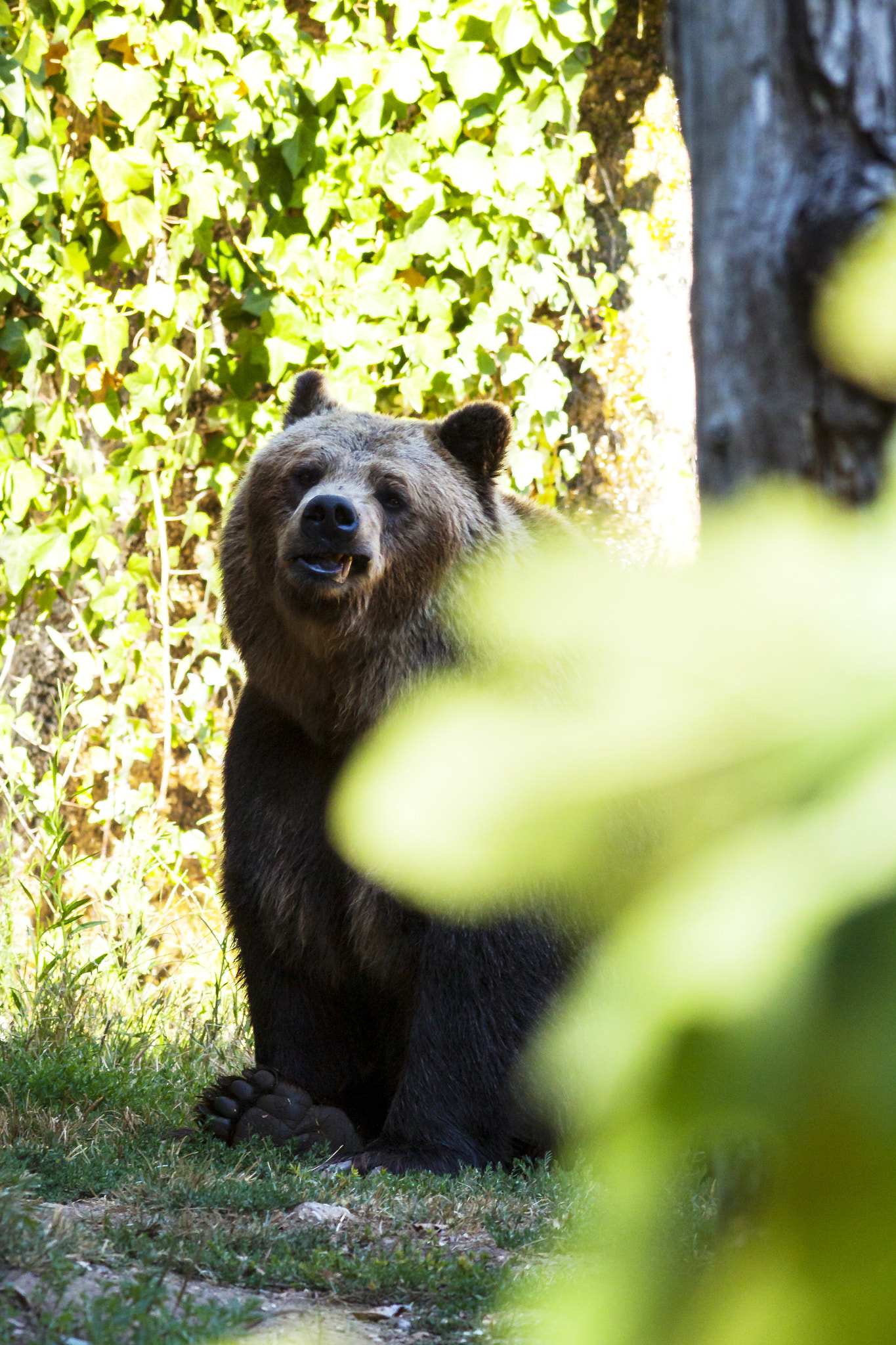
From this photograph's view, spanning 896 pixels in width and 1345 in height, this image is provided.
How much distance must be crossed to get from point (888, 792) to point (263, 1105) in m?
2.59

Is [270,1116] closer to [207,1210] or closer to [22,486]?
[207,1210]

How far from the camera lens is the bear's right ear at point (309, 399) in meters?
3.89

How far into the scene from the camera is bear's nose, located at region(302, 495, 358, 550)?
10.6 ft

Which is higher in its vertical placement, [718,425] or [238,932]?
[718,425]

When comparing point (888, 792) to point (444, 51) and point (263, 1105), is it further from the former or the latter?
point (444, 51)

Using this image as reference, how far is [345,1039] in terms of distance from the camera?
→ 3.45 meters

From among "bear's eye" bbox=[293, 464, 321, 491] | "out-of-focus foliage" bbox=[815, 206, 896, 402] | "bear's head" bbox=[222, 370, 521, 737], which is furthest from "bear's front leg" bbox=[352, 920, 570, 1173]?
"out-of-focus foliage" bbox=[815, 206, 896, 402]

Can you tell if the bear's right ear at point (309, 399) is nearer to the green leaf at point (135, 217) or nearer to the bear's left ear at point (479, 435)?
the bear's left ear at point (479, 435)

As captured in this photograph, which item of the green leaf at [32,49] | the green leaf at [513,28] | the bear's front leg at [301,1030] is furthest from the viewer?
the green leaf at [513,28]

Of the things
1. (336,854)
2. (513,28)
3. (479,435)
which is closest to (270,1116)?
(336,854)

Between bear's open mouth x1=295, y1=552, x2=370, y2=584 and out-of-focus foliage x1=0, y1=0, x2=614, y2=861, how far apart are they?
2.01 meters

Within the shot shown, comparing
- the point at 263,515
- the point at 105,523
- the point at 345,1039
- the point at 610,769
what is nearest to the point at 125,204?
the point at 105,523

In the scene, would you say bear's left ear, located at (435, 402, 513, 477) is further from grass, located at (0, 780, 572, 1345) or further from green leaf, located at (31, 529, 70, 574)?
green leaf, located at (31, 529, 70, 574)

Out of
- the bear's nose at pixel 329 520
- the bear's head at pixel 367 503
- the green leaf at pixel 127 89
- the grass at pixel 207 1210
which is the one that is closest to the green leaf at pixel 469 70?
the green leaf at pixel 127 89
